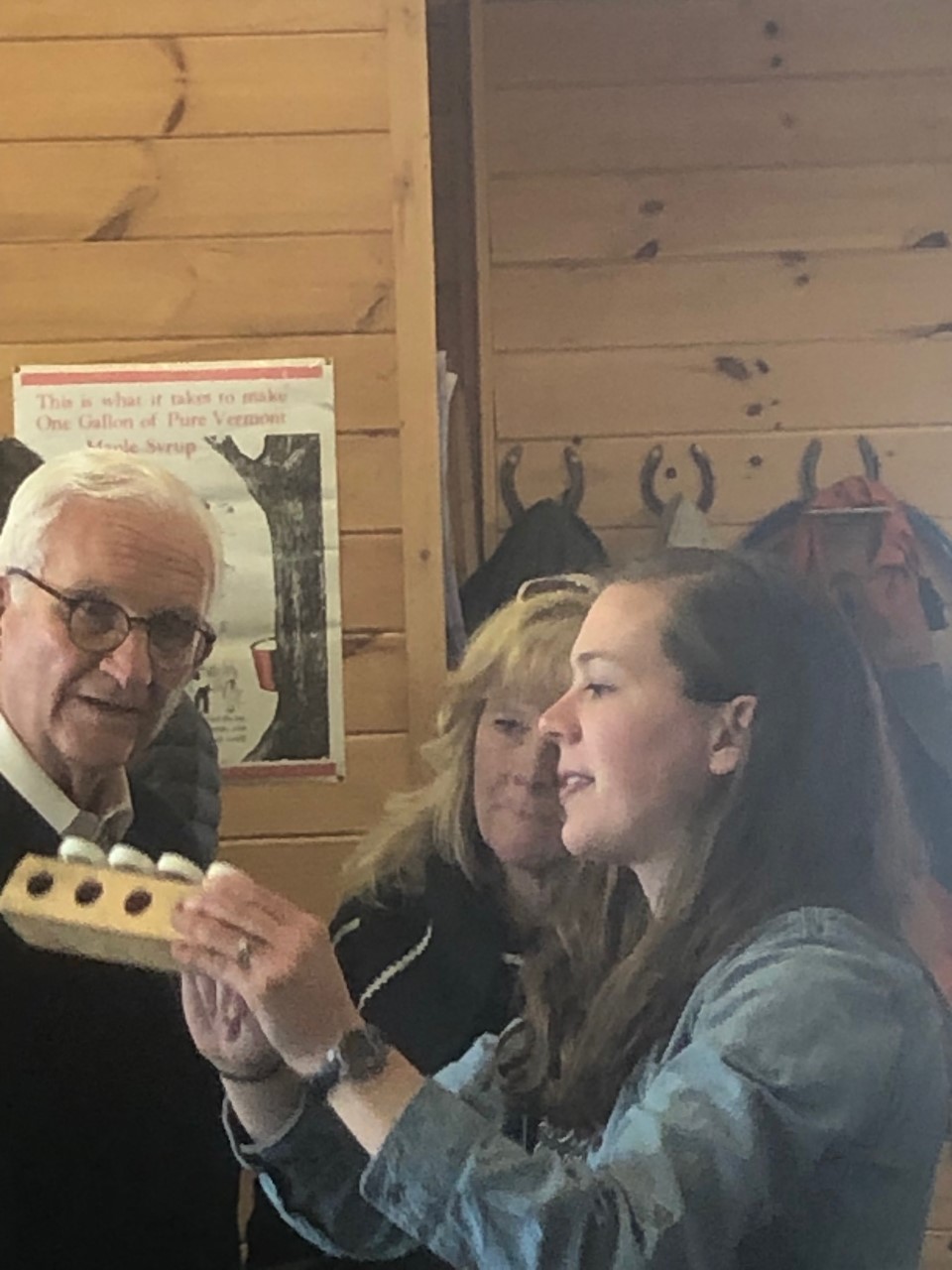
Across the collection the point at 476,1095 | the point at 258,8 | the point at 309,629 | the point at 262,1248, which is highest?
the point at 258,8

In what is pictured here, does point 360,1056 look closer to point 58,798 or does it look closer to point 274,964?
point 274,964

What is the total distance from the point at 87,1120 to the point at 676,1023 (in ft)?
1.03

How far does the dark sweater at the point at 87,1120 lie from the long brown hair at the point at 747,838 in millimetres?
175

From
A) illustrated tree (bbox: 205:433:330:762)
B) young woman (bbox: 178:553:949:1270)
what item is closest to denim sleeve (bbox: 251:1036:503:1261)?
young woman (bbox: 178:553:949:1270)

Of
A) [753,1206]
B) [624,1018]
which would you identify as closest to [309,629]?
[624,1018]

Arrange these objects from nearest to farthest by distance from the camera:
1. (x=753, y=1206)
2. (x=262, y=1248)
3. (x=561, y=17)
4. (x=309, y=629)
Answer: (x=753, y=1206)
(x=262, y=1248)
(x=309, y=629)
(x=561, y=17)

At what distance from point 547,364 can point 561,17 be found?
0.84 ft

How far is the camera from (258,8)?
0.94m

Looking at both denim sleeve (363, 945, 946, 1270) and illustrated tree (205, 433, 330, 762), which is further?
illustrated tree (205, 433, 330, 762)

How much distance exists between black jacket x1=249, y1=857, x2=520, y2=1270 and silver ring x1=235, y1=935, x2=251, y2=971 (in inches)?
2.9

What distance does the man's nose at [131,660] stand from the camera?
0.77 metres

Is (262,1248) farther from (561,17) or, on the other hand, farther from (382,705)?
(561,17)

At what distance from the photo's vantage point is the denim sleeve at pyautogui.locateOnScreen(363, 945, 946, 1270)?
24.3 inches

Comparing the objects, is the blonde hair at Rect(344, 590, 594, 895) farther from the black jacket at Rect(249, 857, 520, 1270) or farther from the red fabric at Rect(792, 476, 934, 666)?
the red fabric at Rect(792, 476, 934, 666)
